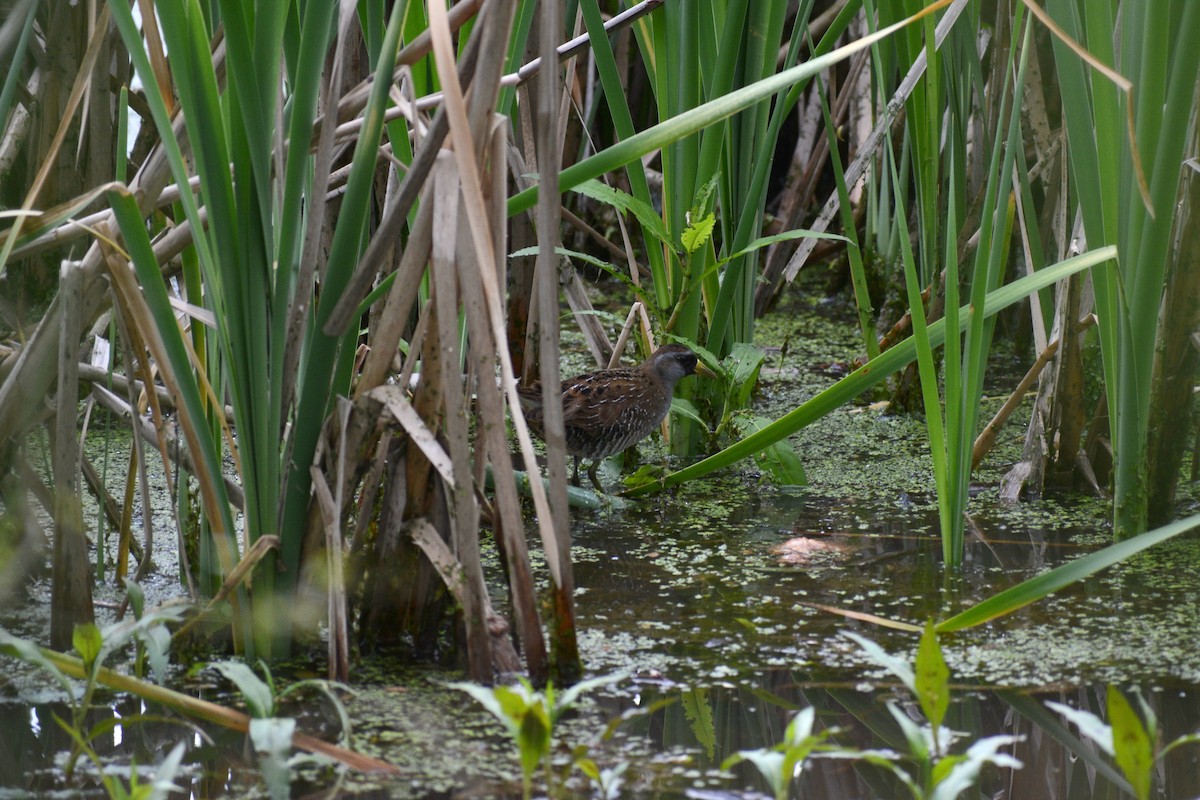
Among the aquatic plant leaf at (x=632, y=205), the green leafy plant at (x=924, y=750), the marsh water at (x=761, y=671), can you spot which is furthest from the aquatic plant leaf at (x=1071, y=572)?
the aquatic plant leaf at (x=632, y=205)

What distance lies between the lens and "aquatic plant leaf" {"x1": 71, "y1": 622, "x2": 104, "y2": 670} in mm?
1774

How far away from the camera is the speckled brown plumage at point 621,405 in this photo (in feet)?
10.7

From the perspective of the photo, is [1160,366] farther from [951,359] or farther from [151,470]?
[151,470]

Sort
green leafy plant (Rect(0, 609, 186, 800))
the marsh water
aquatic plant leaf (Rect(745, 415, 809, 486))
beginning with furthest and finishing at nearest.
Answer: aquatic plant leaf (Rect(745, 415, 809, 486)) → the marsh water → green leafy plant (Rect(0, 609, 186, 800))

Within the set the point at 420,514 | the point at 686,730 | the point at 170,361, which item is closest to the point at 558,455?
the point at 420,514

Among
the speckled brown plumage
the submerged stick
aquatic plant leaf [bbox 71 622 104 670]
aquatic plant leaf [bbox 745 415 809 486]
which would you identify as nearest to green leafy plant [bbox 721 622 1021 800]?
the submerged stick

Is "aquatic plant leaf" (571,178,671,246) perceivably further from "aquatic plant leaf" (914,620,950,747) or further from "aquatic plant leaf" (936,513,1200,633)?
"aquatic plant leaf" (914,620,950,747)

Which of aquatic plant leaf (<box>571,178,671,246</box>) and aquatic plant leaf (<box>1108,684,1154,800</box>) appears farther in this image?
aquatic plant leaf (<box>571,178,671,246</box>)

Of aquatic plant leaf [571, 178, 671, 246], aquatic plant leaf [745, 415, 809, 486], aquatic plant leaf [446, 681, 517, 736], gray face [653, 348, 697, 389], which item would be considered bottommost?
aquatic plant leaf [446, 681, 517, 736]

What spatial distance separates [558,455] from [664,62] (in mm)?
1630

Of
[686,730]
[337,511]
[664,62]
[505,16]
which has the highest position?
[664,62]

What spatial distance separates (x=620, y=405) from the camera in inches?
128

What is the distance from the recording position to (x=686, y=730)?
1.96 metres

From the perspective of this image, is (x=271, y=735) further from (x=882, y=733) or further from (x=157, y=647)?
(x=882, y=733)
